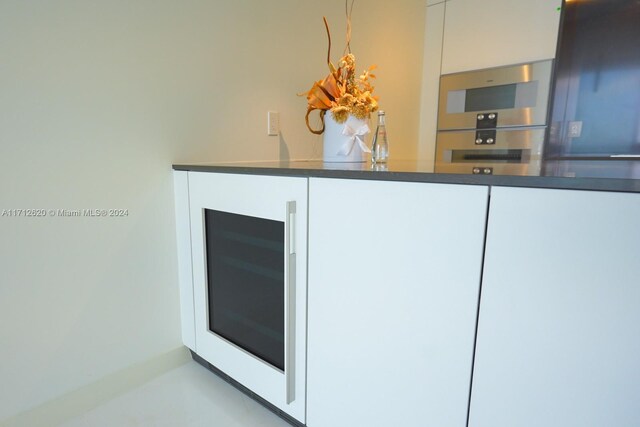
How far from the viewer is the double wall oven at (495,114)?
→ 2193mm

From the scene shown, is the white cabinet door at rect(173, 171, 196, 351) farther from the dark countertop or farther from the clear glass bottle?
the clear glass bottle

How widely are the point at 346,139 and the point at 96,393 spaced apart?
4.49ft

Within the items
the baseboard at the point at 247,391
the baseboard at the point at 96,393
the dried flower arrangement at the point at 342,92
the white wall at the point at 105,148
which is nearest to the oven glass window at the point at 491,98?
the dried flower arrangement at the point at 342,92

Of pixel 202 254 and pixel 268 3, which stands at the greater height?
pixel 268 3

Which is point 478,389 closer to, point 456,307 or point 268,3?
point 456,307

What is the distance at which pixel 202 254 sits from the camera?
1244 mm

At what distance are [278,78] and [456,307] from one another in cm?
139

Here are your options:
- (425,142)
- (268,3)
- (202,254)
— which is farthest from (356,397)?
(425,142)

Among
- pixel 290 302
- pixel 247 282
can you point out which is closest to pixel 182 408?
pixel 247 282

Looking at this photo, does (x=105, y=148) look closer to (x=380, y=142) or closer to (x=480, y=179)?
(x=380, y=142)

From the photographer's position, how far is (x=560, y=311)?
0.58m

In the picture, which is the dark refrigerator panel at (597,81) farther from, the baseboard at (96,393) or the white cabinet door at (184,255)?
the baseboard at (96,393)

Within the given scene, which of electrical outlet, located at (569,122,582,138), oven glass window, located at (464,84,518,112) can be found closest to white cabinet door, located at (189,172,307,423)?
oven glass window, located at (464,84,518,112)

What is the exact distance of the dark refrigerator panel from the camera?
78.5 inches
